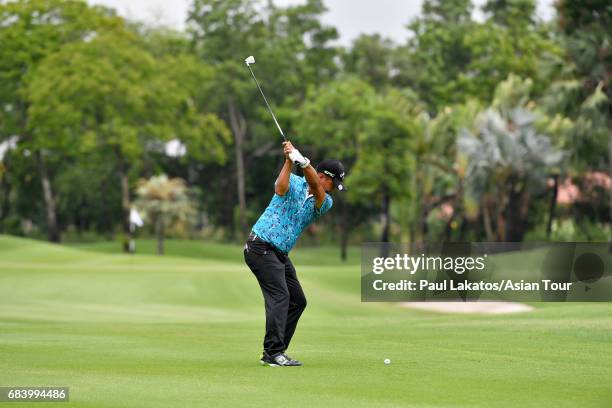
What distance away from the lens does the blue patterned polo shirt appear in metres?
11.8

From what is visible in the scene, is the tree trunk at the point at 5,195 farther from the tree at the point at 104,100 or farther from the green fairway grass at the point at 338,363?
the green fairway grass at the point at 338,363

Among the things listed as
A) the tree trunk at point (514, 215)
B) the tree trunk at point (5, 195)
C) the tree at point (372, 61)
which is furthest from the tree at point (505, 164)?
the tree trunk at point (5, 195)

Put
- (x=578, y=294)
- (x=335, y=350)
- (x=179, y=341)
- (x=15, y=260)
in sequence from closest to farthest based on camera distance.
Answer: (x=335, y=350)
(x=179, y=341)
(x=578, y=294)
(x=15, y=260)

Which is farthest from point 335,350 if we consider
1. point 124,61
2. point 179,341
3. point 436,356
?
point 124,61

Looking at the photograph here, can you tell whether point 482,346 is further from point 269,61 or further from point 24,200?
point 24,200

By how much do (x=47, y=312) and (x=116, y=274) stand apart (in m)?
11.5

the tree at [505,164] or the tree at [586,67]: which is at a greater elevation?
the tree at [586,67]

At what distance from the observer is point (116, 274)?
40.7m

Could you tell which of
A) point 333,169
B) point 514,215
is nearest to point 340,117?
point 514,215

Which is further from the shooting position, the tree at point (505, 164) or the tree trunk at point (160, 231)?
the tree trunk at point (160, 231)

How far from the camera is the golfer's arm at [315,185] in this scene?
11.4 m

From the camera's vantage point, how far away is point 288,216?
1196 centimetres

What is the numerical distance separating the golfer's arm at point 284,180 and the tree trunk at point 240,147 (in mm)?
72932

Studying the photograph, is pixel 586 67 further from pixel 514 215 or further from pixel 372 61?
pixel 372 61
